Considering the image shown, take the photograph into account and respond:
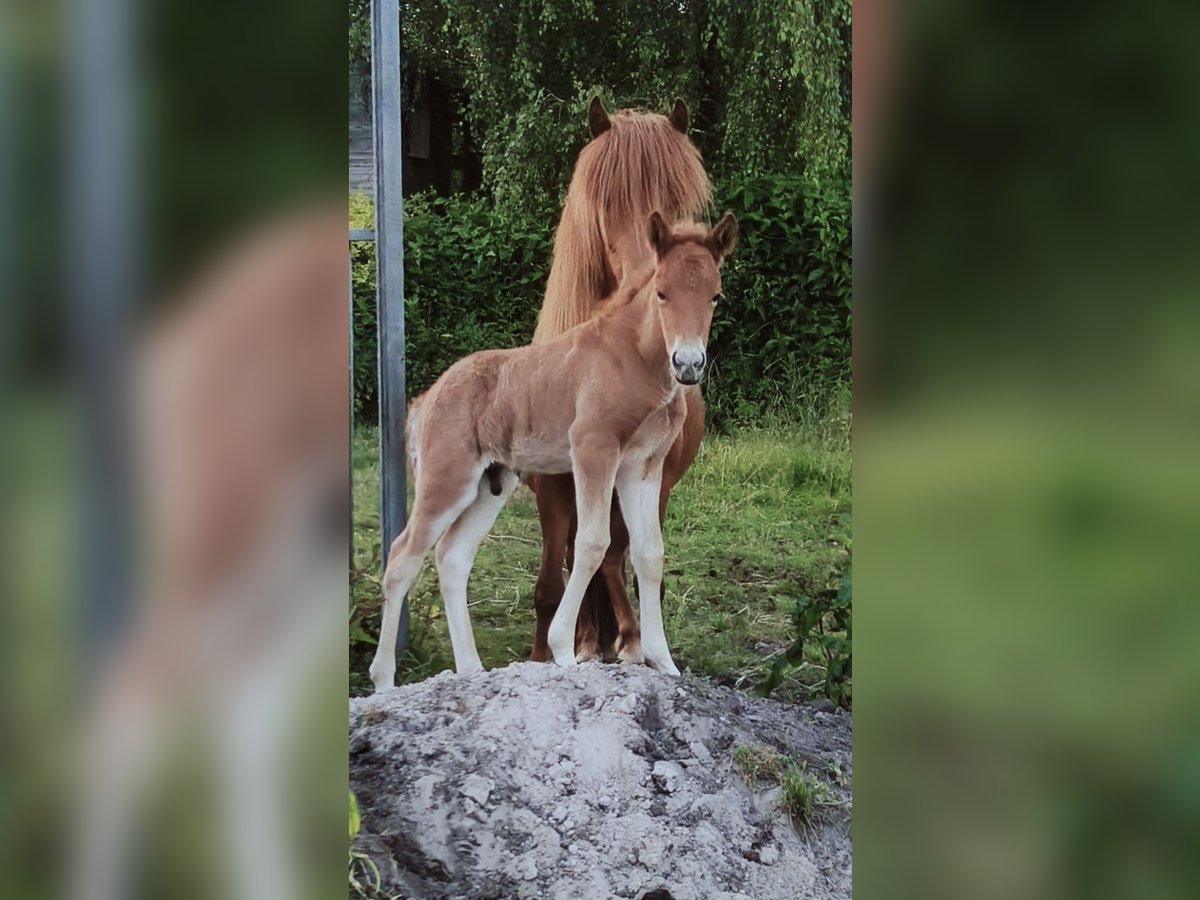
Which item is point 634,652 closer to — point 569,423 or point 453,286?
point 569,423

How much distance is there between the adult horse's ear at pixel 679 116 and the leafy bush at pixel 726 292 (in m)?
0.14

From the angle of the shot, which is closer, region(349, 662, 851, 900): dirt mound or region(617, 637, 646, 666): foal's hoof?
region(349, 662, 851, 900): dirt mound

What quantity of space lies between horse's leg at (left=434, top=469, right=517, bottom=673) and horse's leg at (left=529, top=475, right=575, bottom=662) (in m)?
0.09

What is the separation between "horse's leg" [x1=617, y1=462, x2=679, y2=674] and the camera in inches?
78.4

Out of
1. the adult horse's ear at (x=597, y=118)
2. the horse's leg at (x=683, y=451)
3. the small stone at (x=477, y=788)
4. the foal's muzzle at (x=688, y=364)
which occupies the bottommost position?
the small stone at (x=477, y=788)

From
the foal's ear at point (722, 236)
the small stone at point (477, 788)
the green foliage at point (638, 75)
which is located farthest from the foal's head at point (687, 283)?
the small stone at point (477, 788)

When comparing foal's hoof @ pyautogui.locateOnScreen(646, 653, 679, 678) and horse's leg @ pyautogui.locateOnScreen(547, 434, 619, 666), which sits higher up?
horse's leg @ pyautogui.locateOnScreen(547, 434, 619, 666)

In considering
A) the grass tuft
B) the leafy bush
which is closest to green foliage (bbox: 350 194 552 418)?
the leafy bush

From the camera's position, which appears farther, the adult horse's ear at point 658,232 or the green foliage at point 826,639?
the green foliage at point 826,639

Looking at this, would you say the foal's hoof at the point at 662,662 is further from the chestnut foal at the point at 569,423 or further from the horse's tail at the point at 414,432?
the horse's tail at the point at 414,432

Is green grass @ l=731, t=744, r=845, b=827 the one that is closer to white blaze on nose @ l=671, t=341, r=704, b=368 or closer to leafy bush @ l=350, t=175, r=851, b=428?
leafy bush @ l=350, t=175, r=851, b=428

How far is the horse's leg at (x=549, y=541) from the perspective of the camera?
1.98 metres
